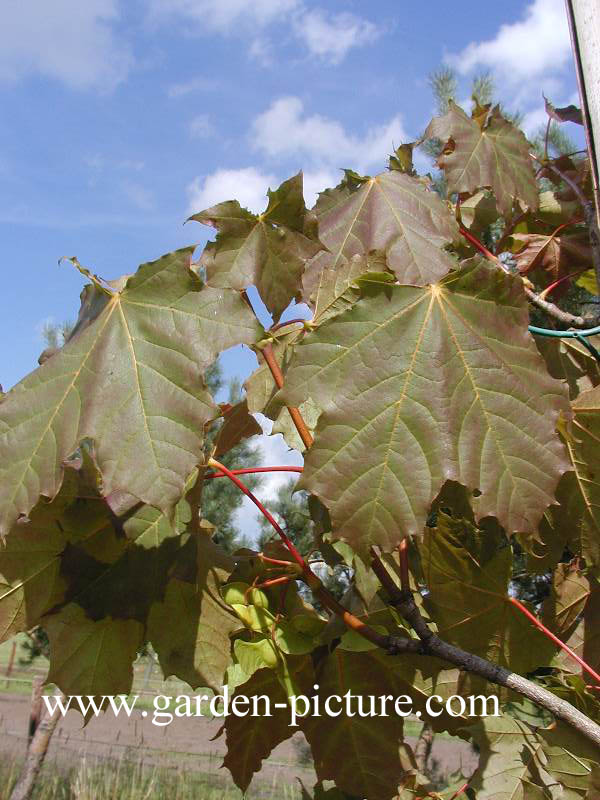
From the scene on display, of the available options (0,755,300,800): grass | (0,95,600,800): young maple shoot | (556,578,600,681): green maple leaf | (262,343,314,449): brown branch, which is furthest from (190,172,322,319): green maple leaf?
(0,755,300,800): grass

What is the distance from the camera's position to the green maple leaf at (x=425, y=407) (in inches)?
30.0

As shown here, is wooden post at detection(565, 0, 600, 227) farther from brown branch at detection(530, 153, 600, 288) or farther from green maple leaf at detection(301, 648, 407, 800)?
green maple leaf at detection(301, 648, 407, 800)

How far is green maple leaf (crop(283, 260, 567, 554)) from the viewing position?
762 millimetres

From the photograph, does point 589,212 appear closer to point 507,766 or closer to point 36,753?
point 507,766

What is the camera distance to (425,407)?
→ 0.81m

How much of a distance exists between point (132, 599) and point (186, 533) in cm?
10

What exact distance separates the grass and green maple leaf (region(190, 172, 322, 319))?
4.92 m

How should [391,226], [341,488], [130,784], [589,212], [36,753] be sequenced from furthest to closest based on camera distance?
1. [130,784]
2. [36,753]
3. [589,212]
4. [391,226]
5. [341,488]

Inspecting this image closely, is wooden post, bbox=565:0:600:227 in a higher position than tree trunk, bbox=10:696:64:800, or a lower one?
higher

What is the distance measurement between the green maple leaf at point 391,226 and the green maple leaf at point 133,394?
1.02 feet

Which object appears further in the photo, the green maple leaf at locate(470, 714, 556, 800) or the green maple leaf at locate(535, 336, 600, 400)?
the green maple leaf at locate(535, 336, 600, 400)

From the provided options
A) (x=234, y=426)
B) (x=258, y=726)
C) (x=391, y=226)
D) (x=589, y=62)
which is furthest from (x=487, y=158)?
(x=258, y=726)

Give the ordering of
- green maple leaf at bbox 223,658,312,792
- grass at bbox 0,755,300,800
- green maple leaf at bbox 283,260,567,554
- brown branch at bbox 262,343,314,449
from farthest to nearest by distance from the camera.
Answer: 1. grass at bbox 0,755,300,800
2. green maple leaf at bbox 223,658,312,792
3. brown branch at bbox 262,343,314,449
4. green maple leaf at bbox 283,260,567,554

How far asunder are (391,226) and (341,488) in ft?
1.73
